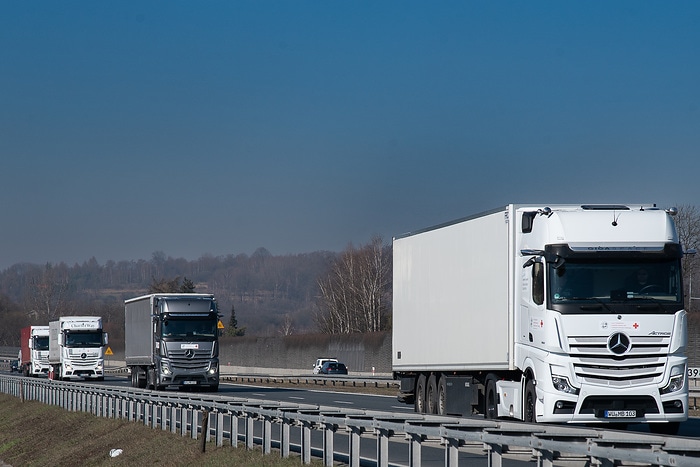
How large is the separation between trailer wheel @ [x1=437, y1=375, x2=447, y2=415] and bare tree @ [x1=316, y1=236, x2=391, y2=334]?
88011mm

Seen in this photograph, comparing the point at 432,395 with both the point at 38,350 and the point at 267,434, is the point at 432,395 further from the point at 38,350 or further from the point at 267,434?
the point at 38,350

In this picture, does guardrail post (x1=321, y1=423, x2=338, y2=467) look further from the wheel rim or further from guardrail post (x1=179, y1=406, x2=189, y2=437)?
guardrail post (x1=179, y1=406, x2=189, y2=437)

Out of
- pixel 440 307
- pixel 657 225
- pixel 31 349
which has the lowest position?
pixel 31 349

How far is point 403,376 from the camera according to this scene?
28.6m

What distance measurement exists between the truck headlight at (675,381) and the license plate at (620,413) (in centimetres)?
63

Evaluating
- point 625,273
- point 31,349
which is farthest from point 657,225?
point 31,349

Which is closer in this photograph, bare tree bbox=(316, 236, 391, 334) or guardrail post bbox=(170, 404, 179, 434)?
guardrail post bbox=(170, 404, 179, 434)

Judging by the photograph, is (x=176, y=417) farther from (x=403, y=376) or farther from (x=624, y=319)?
(x=624, y=319)

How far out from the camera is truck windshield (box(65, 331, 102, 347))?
207 feet

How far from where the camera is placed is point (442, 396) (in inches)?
987

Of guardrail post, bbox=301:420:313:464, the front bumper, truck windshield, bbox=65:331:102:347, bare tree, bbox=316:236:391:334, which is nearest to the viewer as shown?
guardrail post, bbox=301:420:313:464

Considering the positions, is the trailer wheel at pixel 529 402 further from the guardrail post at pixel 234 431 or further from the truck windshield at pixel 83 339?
the truck windshield at pixel 83 339

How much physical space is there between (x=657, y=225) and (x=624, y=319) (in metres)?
1.88

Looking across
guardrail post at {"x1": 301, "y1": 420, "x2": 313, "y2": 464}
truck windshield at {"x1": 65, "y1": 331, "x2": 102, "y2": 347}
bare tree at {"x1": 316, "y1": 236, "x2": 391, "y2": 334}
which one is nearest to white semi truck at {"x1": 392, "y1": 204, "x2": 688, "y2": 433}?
guardrail post at {"x1": 301, "y1": 420, "x2": 313, "y2": 464}
